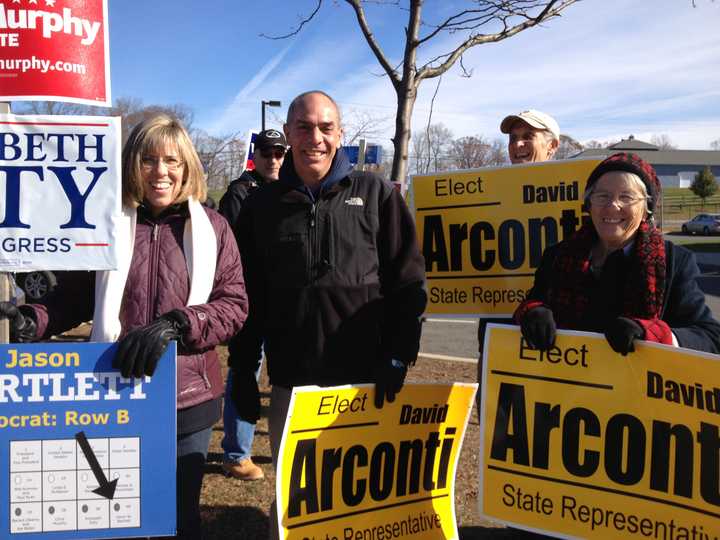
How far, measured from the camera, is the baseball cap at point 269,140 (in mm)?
5121

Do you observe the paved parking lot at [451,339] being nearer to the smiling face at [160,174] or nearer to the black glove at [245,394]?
the black glove at [245,394]

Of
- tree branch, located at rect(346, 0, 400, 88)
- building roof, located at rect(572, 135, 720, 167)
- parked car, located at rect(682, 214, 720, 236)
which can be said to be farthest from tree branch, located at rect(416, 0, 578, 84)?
building roof, located at rect(572, 135, 720, 167)

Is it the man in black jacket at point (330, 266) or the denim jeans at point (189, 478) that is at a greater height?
the man in black jacket at point (330, 266)

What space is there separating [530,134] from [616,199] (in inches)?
49.9

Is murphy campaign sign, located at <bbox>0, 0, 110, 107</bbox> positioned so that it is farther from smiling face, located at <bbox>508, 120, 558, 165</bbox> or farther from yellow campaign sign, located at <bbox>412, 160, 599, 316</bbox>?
smiling face, located at <bbox>508, 120, 558, 165</bbox>

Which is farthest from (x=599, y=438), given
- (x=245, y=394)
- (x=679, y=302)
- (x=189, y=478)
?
(x=189, y=478)

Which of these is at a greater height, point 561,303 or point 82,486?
point 561,303

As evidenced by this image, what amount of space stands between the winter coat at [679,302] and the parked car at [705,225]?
165 feet

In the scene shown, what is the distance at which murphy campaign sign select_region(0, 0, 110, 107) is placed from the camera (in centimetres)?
233

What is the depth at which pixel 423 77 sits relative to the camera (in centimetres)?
571

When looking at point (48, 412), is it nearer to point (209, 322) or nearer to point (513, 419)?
point (209, 322)

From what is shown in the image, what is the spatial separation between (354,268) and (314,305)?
0.24m

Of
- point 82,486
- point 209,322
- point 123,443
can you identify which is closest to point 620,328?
point 209,322

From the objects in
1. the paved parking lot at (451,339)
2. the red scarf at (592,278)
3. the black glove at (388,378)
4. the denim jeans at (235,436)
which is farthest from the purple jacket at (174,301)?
the paved parking lot at (451,339)
